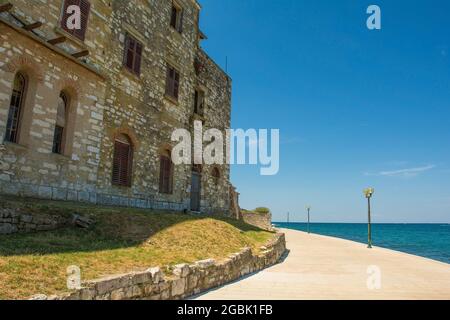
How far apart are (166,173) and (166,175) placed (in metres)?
0.10

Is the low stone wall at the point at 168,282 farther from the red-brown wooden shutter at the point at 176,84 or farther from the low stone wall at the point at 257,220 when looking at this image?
the low stone wall at the point at 257,220

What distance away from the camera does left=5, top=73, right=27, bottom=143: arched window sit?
9.88m

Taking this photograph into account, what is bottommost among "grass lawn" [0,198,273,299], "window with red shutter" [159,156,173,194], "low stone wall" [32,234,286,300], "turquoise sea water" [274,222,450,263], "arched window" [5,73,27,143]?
"turquoise sea water" [274,222,450,263]

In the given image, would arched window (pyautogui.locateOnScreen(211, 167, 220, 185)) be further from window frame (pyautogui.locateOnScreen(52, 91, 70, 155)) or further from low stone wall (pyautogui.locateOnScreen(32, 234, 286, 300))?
low stone wall (pyautogui.locateOnScreen(32, 234, 286, 300))

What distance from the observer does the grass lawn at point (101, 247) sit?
516cm

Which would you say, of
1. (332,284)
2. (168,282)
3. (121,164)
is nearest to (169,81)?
(121,164)

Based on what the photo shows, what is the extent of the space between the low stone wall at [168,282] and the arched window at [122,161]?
6381 millimetres

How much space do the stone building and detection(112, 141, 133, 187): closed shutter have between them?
1.7 inches

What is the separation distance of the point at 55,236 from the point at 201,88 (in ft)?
49.8

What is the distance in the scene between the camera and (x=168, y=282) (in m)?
6.53

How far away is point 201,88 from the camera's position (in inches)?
843

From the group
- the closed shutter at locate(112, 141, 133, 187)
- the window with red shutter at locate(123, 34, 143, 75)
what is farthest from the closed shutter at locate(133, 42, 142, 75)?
the closed shutter at locate(112, 141, 133, 187)

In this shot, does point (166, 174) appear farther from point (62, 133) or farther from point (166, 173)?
point (62, 133)
